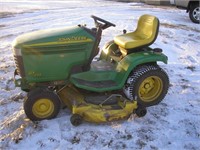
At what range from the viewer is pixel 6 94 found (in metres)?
4.91

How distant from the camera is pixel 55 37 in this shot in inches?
157

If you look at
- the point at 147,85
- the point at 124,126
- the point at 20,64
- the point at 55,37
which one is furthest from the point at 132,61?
the point at 20,64

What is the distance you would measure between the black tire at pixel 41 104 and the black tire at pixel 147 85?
1057 millimetres

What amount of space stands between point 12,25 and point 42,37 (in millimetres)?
7024

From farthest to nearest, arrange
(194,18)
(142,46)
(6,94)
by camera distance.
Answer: (194,18) < (6,94) < (142,46)

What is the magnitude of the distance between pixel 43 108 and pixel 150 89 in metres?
1.63

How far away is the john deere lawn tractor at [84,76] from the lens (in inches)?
155

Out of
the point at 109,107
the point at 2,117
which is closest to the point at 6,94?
the point at 2,117

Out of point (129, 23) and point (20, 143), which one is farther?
point (129, 23)

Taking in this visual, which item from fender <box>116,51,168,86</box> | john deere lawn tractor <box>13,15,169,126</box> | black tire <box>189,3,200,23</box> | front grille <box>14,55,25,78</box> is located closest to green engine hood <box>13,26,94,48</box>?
john deere lawn tractor <box>13,15,169,126</box>

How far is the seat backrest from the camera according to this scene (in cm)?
448

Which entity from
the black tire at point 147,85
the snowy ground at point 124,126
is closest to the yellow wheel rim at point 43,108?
the snowy ground at point 124,126

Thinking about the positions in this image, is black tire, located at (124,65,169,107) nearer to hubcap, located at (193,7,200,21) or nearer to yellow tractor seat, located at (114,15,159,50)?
yellow tractor seat, located at (114,15,159,50)

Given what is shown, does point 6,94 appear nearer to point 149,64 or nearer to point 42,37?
point 42,37
